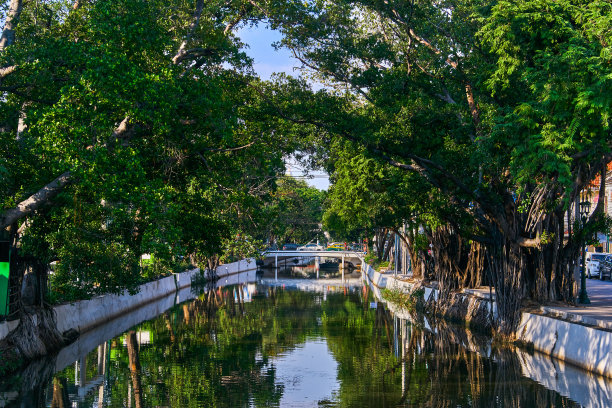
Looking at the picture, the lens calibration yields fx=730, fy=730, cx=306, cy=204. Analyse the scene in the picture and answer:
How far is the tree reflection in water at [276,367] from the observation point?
15.6 metres

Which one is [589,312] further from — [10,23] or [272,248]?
[272,248]

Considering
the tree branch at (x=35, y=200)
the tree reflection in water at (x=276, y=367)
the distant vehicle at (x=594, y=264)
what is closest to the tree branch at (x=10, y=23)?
the tree branch at (x=35, y=200)

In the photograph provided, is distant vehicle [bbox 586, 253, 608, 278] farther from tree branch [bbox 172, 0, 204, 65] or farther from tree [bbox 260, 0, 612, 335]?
tree branch [bbox 172, 0, 204, 65]

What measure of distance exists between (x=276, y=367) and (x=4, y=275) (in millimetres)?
7745

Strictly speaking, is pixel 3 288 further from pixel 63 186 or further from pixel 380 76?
pixel 380 76

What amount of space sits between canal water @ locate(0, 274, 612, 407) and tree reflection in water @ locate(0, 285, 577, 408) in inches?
1.2

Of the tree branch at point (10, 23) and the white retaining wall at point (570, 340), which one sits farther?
the tree branch at point (10, 23)

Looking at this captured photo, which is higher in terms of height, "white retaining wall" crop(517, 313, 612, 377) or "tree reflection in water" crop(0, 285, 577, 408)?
"white retaining wall" crop(517, 313, 612, 377)

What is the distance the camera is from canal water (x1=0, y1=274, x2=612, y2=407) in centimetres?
1556

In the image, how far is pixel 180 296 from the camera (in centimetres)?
5034

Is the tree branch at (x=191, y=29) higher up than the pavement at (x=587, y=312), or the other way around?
the tree branch at (x=191, y=29)

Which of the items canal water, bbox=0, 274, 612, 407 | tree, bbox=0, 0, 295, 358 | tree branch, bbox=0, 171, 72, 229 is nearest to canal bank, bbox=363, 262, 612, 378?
canal water, bbox=0, 274, 612, 407

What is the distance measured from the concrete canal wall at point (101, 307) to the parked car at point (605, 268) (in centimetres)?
3143

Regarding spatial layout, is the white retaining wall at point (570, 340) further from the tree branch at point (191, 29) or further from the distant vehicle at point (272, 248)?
the distant vehicle at point (272, 248)
